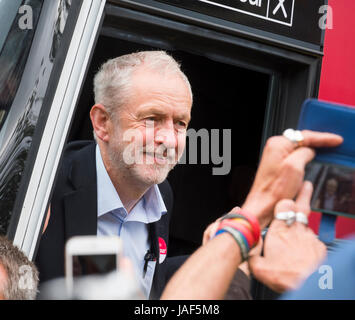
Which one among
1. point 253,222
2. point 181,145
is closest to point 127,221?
point 181,145

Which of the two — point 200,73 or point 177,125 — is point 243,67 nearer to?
point 200,73

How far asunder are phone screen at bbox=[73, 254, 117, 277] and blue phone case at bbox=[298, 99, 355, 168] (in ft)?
1.26

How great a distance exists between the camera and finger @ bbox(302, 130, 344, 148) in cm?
110

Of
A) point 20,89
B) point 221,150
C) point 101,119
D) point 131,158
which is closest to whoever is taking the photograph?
point 20,89

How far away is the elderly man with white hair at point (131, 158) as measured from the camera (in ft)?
7.03

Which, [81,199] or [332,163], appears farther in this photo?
[81,199]

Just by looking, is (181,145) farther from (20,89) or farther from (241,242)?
(241,242)

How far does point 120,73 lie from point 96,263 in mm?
1368

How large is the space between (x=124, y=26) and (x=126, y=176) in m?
0.49

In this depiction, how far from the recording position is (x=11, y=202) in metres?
1.78

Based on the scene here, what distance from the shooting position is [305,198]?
44.3 inches

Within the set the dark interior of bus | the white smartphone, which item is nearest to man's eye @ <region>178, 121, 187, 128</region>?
the dark interior of bus
